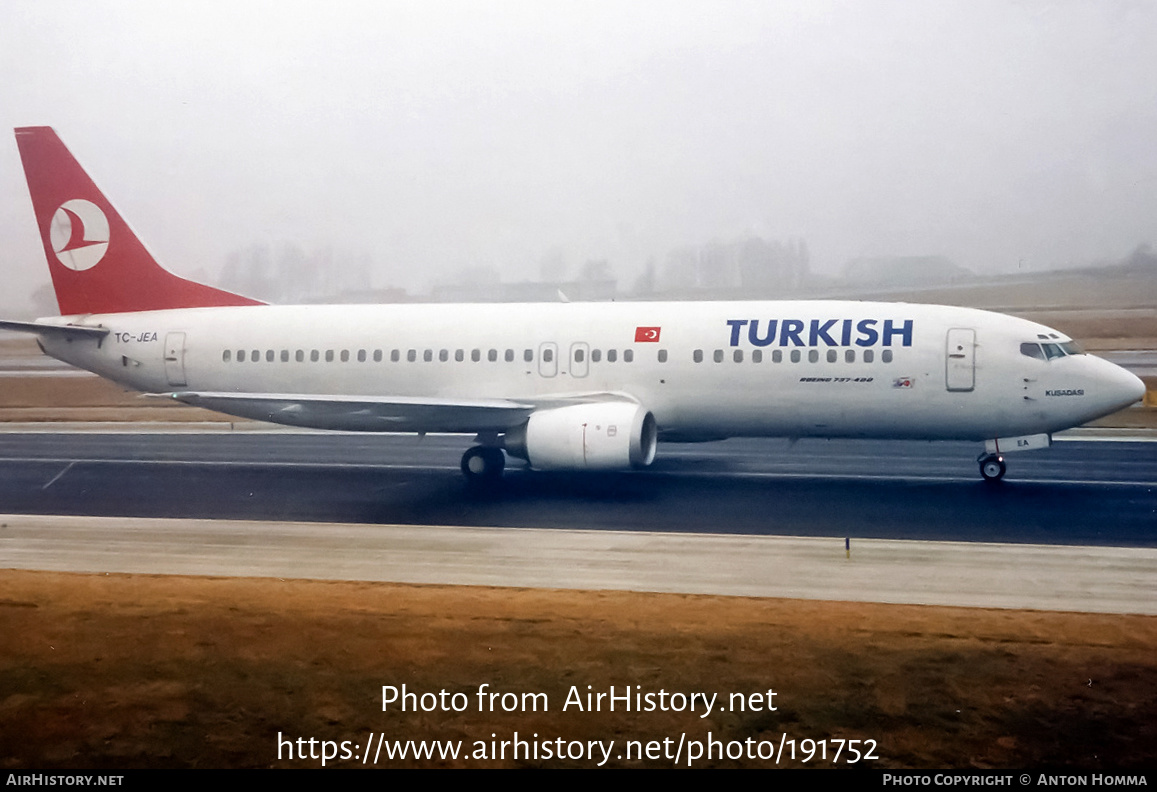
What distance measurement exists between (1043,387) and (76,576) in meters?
13.2

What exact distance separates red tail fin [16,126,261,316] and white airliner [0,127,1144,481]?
3 centimetres

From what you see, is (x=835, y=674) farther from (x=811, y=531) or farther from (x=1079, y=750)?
(x=811, y=531)

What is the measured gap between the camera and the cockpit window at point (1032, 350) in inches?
578

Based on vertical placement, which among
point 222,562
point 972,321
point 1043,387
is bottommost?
point 222,562

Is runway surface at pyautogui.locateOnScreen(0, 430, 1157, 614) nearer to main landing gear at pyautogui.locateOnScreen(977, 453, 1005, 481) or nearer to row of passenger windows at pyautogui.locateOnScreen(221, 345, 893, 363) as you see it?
main landing gear at pyautogui.locateOnScreen(977, 453, 1005, 481)

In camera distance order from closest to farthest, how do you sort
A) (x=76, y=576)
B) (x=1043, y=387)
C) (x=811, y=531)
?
(x=76, y=576) → (x=811, y=531) → (x=1043, y=387)

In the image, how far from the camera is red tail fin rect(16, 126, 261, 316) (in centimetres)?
1920

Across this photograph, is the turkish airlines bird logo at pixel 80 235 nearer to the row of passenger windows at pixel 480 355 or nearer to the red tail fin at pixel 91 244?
the red tail fin at pixel 91 244

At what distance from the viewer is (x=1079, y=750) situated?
5.41 metres

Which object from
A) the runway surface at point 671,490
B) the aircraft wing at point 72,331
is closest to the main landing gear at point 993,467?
the runway surface at point 671,490

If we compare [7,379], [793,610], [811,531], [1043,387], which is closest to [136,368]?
[7,379]

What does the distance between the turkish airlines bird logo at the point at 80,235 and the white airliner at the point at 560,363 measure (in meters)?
0.04

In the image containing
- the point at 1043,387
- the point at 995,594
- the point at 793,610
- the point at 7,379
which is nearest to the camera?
the point at 793,610

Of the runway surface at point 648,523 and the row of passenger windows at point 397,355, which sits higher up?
the row of passenger windows at point 397,355
